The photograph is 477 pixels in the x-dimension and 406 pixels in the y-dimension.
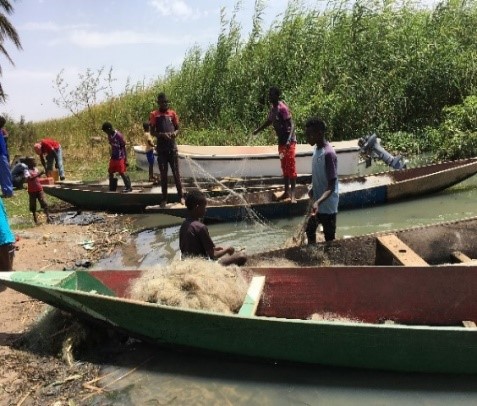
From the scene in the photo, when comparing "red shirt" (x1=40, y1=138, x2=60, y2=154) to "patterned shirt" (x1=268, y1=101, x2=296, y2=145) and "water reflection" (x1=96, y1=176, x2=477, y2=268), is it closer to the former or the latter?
"water reflection" (x1=96, y1=176, x2=477, y2=268)

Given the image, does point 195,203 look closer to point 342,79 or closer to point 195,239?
point 195,239

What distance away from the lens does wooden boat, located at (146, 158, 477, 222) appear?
26.5 ft

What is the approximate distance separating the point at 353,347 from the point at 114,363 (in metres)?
1.97

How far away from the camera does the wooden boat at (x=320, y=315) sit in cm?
346

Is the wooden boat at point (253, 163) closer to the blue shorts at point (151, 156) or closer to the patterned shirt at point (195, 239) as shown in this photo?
the blue shorts at point (151, 156)

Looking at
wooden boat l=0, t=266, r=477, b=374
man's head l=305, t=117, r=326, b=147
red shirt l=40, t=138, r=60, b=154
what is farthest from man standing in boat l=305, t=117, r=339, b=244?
red shirt l=40, t=138, r=60, b=154

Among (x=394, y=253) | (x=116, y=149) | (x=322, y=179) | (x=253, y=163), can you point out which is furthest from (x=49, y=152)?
(x=394, y=253)

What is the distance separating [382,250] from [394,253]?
0.29 meters

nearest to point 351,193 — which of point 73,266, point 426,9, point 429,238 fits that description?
point 429,238

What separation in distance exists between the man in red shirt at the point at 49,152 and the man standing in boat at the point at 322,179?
8114mm

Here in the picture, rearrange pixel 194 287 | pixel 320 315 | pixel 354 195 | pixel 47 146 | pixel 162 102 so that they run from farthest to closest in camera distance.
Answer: pixel 47 146 → pixel 354 195 → pixel 162 102 → pixel 320 315 → pixel 194 287

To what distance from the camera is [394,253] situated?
4.73m

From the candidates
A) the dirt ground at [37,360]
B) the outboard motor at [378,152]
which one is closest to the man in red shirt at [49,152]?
the dirt ground at [37,360]

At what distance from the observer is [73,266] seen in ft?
21.6
